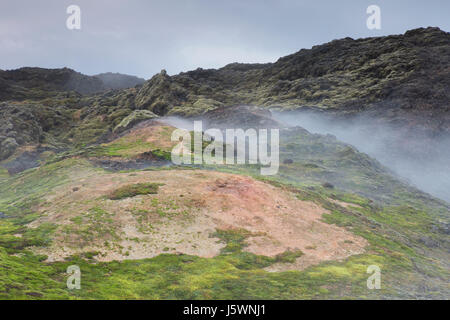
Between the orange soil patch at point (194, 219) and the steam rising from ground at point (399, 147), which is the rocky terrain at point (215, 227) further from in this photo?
the steam rising from ground at point (399, 147)

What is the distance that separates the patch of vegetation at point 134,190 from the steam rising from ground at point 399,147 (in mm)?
66155

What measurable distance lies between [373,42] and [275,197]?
135m

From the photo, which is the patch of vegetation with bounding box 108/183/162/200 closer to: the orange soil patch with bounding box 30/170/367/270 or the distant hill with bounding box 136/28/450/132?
the orange soil patch with bounding box 30/170/367/270

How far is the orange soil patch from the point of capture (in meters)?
23.4

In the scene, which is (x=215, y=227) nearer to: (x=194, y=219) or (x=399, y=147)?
(x=194, y=219)

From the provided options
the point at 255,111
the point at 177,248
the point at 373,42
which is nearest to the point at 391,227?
the point at 177,248

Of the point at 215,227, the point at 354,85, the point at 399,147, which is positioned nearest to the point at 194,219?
the point at 215,227

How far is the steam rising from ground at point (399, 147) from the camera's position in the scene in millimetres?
83062

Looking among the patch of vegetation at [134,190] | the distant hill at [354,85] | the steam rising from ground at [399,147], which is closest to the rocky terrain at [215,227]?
the patch of vegetation at [134,190]

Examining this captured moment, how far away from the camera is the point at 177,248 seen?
24.0m

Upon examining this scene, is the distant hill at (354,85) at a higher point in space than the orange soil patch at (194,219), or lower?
higher

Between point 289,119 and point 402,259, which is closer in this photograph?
point 402,259

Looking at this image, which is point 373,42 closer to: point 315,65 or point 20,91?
point 315,65

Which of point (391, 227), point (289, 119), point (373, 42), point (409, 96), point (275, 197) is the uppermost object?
point (373, 42)
